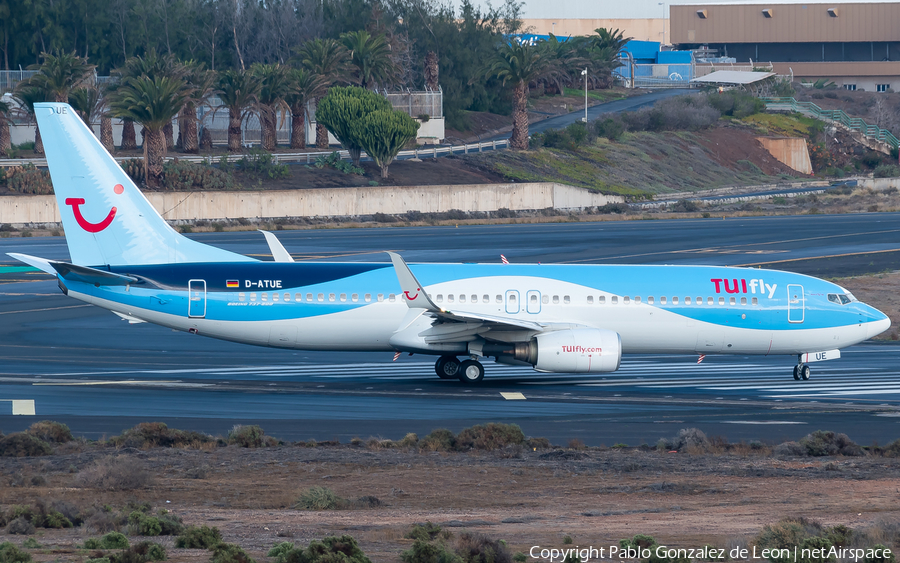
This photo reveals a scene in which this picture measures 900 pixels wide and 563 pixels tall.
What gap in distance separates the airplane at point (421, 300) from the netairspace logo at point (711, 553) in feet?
52.6

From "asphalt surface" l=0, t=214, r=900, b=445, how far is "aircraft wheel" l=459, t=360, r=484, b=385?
58 centimetres

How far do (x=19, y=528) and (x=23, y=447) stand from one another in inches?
285

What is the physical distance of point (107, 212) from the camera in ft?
99.2

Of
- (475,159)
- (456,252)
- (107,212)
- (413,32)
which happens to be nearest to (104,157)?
(107,212)

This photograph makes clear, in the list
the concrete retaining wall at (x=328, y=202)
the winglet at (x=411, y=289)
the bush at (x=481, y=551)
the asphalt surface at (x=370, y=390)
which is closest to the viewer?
the bush at (x=481, y=551)

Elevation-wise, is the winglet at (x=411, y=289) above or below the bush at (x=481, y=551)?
above

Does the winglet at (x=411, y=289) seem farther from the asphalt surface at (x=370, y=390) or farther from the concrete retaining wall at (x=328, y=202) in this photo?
the concrete retaining wall at (x=328, y=202)

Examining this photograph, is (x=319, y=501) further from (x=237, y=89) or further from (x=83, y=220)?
(x=237, y=89)

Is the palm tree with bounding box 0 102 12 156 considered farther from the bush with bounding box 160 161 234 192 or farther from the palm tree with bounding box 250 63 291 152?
the palm tree with bounding box 250 63 291 152

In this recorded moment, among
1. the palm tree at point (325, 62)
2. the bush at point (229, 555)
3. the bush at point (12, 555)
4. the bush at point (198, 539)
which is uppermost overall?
the palm tree at point (325, 62)

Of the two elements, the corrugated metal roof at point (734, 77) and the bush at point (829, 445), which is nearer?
the bush at point (829, 445)

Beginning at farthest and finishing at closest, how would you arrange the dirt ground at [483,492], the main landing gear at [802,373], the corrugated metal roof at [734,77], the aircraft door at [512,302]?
the corrugated metal roof at [734,77]
the main landing gear at [802,373]
the aircraft door at [512,302]
the dirt ground at [483,492]

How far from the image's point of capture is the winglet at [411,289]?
94.9 feet

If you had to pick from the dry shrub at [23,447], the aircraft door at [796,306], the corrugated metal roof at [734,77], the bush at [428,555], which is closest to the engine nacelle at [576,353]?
the aircraft door at [796,306]
